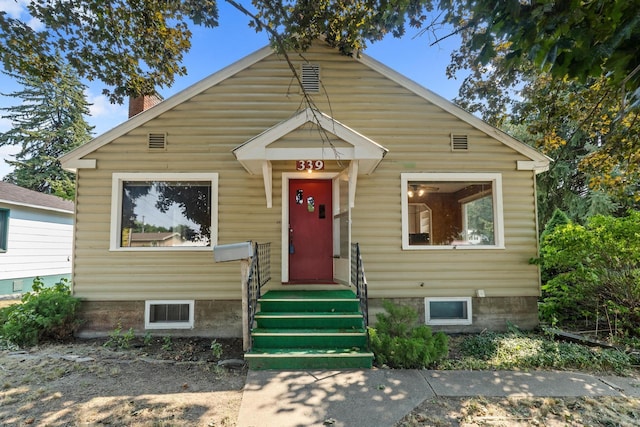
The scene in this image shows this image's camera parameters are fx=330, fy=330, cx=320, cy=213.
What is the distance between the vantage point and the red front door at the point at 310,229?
21.7ft

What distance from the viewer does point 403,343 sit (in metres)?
4.42

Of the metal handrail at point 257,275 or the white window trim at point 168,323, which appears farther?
the white window trim at point 168,323

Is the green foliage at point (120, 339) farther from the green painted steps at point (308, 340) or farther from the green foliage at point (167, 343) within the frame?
the green painted steps at point (308, 340)

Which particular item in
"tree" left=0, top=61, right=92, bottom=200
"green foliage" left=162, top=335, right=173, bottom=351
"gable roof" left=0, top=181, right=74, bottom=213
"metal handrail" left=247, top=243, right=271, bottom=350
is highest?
"tree" left=0, top=61, right=92, bottom=200

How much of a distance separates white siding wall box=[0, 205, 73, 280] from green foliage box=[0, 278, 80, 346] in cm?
600

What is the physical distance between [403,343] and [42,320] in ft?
18.8

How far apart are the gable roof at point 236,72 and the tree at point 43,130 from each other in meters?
21.9

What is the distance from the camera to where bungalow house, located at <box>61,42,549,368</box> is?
6129 mm

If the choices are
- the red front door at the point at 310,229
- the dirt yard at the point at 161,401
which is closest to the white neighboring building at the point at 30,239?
the dirt yard at the point at 161,401

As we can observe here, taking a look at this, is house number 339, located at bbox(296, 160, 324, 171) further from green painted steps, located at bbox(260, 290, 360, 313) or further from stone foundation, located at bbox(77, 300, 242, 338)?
stone foundation, located at bbox(77, 300, 242, 338)

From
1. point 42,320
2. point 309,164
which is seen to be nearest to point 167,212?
point 42,320

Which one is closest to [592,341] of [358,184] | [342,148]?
[358,184]

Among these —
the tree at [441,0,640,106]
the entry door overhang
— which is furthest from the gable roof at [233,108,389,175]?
the tree at [441,0,640,106]

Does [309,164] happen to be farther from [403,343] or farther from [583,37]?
[583,37]
